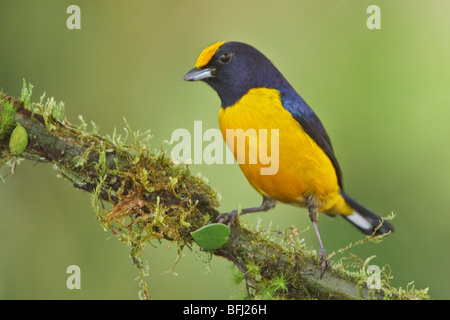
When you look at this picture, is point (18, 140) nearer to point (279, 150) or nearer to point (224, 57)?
point (279, 150)

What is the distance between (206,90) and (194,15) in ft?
3.53

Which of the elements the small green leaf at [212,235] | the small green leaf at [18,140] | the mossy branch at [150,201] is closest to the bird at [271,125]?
the mossy branch at [150,201]

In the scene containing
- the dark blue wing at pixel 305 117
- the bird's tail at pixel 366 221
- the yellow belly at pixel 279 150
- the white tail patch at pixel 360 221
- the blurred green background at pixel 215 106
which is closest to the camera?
the yellow belly at pixel 279 150

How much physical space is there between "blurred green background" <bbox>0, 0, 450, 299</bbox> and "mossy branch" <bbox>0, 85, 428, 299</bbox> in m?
2.61

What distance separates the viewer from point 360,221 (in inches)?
184

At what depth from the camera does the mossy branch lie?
248cm

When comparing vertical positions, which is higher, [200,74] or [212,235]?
[200,74]

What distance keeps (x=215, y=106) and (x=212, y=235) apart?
14.4ft

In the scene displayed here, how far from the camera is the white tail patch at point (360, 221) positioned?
15.2 ft

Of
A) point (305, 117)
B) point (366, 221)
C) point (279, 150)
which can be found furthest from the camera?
point (366, 221)

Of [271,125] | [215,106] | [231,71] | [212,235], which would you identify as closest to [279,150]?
[271,125]

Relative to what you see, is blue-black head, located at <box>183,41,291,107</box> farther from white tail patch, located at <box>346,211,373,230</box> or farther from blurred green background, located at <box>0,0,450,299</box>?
blurred green background, located at <box>0,0,450,299</box>

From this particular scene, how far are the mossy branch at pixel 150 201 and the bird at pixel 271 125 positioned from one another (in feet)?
2.07

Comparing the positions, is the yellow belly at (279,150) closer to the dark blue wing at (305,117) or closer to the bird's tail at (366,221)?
the dark blue wing at (305,117)
